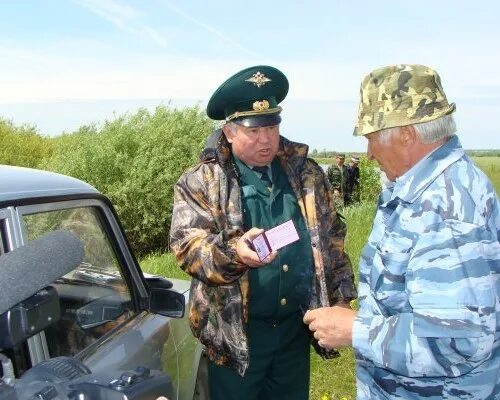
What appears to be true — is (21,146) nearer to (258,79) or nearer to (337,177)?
(337,177)

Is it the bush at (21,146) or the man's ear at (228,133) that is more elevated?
the man's ear at (228,133)

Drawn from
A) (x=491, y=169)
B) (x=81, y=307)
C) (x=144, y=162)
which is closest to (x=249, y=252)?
(x=81, y=307)

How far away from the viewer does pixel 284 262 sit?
2934mm

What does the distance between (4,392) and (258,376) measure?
2.19 metres

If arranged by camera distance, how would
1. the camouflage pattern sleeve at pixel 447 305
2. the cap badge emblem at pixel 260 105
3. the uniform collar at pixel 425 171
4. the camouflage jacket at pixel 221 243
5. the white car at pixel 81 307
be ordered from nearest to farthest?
the white car at pixel 81 307, the camouflage pattern sleeve at pixel 447 305, the uniform collar at pixel 425 171, the camouflage jacket at pixel 221 243, the cap badge emblem at pixel 260 105

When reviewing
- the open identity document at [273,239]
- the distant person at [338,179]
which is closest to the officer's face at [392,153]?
the open identity document at [273,239]

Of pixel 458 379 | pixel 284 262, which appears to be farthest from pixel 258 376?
pixel 458 379

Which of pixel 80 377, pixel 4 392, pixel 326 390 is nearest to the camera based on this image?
pixel 4 392

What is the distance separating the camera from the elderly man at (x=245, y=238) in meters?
2.82

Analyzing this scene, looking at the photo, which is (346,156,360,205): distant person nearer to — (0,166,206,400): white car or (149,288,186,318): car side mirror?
(0,166,206,400): white car

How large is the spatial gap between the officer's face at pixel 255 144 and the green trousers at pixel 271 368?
79 centimetres

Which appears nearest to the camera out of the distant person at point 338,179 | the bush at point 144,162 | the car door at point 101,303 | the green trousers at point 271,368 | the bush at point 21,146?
the car door at point 101,303

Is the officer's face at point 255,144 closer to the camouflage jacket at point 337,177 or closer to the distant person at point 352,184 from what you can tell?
the camouflage jacket at point 337,177

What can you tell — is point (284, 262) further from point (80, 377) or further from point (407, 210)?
point (80, 377)
